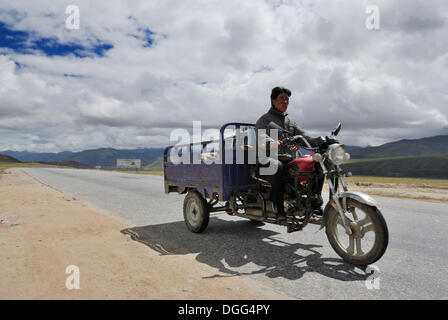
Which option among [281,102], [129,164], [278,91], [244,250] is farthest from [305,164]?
[129,164]

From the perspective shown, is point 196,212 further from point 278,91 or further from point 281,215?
point 278,91

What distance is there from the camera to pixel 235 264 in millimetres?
4570

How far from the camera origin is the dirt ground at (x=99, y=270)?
345 cm

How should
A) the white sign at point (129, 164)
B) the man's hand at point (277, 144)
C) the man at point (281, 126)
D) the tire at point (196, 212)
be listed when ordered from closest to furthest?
the man's hand at point (277, 144), the man at point (281, 126), the tire at point (196, 212), the white sign at point (129, 164)

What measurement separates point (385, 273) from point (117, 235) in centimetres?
493

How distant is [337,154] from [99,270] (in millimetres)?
3651

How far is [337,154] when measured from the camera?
14.1ft

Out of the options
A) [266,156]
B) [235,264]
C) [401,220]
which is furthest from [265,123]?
[401,220]

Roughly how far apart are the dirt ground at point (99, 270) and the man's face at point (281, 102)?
2.89m

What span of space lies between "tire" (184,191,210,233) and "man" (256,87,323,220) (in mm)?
1757

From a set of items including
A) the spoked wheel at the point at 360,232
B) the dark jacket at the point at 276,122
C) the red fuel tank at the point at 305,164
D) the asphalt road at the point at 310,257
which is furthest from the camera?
the dark jacket at the point at 276,122

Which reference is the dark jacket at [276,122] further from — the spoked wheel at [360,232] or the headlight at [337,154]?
the spoked wheel at [360,232]

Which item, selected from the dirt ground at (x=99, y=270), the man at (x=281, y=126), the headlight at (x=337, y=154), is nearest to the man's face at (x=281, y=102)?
the man at (x=281, y=126)

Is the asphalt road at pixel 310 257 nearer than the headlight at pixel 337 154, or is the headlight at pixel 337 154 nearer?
the asphalt road at pixel 310 257
